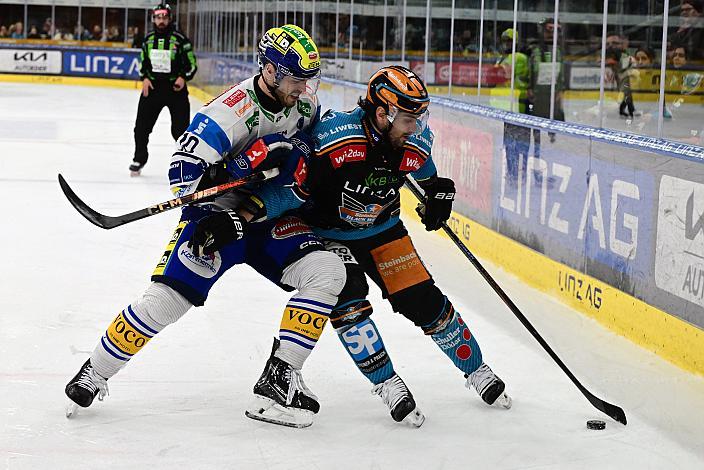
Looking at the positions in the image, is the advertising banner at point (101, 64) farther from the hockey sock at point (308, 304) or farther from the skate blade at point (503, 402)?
the hockey sock at point (308, 304)

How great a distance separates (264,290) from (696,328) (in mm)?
2138

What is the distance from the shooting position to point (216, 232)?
3.28 meters

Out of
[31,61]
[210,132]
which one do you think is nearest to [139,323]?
[210,132]

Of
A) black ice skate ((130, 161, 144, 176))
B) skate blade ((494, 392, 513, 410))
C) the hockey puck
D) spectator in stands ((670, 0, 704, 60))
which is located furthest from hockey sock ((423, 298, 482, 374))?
black ice skate ((130, 161, 144, 176))

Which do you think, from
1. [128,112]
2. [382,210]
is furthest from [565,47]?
[128,112]

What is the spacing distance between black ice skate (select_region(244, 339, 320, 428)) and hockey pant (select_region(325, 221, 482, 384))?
0.66ft

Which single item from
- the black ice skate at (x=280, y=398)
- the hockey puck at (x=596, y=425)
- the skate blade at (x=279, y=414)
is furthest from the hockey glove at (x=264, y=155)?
the hockey puck at (x=596, y=425)

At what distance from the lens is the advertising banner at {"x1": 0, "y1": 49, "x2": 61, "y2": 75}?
2255cm

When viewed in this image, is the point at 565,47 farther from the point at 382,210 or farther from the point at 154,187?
the point at 154,187

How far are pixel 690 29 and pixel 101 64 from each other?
18.6 meters

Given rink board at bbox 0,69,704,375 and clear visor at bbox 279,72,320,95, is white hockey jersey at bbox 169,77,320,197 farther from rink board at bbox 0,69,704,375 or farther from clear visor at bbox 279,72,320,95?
rink board at bbox 0,69,704,375

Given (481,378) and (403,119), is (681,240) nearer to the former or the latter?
(481,378)

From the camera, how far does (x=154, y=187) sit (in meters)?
8.99

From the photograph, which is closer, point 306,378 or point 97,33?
point 306,378
